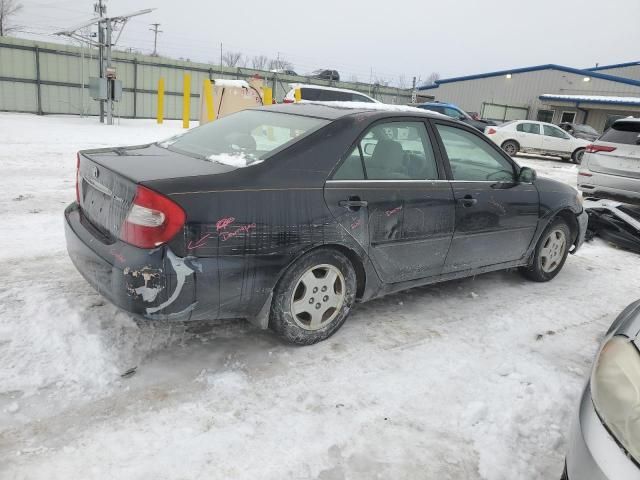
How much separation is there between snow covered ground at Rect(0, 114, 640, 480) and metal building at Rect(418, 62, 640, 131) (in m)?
28.3

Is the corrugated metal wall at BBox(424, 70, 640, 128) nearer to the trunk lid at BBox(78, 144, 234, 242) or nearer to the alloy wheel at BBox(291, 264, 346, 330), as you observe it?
the alloy wheel at BBox(291, 264, 346, 330)

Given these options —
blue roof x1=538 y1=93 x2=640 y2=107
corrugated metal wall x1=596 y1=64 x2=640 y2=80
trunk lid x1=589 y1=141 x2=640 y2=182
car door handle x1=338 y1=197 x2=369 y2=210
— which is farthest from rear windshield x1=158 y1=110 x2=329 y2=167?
corrugated metal wall x1=596 y1=64 x2=640 y2=80

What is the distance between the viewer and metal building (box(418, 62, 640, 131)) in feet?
95.0

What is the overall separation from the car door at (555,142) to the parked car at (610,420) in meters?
18.5

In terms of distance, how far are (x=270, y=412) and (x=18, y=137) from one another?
11.8 metres

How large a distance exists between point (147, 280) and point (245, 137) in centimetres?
129

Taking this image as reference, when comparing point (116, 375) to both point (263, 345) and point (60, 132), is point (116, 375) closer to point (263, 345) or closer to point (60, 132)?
point (263, 345)

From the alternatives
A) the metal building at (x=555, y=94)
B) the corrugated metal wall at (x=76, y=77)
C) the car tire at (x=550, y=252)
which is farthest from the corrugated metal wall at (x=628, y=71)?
the car tire at (x=550, y=252)

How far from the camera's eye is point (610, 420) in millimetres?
1695

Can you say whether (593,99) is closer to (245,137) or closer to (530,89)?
(530,89)

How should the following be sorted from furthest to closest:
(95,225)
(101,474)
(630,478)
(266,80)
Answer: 1. (266,80)
2. (95,225)
3. (101,474)
4. (630,478)

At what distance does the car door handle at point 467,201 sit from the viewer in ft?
12.3

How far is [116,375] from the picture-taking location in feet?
8.98

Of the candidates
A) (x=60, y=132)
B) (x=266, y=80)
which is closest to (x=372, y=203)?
(x=60, y=132)
